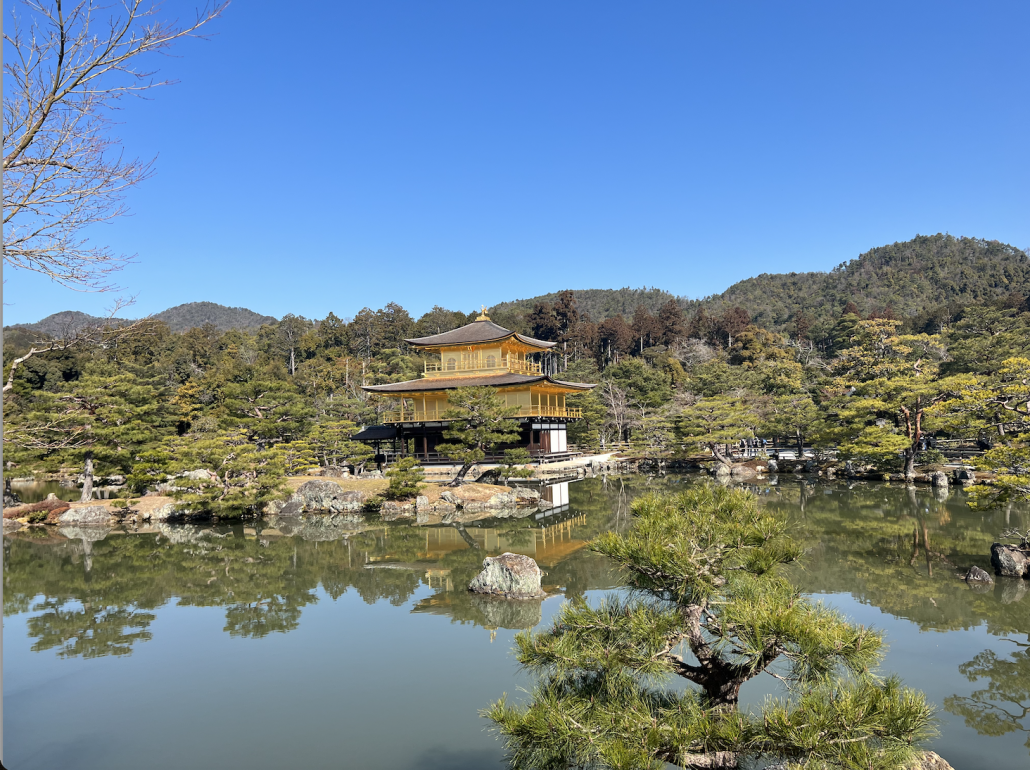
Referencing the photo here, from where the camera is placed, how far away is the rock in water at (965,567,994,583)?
9094 millimetres

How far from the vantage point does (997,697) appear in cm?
571

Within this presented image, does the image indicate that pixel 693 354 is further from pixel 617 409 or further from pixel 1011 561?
pixel 1011 561

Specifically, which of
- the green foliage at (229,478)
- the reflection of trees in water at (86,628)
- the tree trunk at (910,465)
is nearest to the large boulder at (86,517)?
the green foliage at (229,478)

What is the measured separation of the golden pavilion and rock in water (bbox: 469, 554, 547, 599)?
14081mm

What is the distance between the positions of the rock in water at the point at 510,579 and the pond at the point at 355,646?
293 millimetres

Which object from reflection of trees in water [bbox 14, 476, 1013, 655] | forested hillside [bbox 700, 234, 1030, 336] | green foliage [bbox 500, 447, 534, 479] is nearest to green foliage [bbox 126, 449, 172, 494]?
reflection of trees in water [bbox 14, 476, 1013, 655]

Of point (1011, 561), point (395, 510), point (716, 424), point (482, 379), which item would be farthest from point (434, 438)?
point (1011, 561)

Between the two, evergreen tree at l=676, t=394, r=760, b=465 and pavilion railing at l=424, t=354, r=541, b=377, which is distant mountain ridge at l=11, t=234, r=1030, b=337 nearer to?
evergreen tree at l=676, t=394, r=760, b=465

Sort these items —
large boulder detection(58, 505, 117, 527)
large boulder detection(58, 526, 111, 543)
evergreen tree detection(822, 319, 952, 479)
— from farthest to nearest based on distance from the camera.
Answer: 1. evergreen tree detection(822, 319, 952, 479)
2. large boulder detection(58, 505, 117, 527)
3. large boulder detection(58, 526, 111, 543)

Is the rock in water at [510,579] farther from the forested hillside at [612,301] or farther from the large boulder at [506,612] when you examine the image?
the forested hillside at [612,301]

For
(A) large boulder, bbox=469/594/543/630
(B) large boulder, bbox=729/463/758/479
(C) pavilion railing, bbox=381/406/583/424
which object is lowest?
(B) large boulder, bbox=729/463/758/479

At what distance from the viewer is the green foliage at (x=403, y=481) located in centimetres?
1755

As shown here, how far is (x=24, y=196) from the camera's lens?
3.88 metres

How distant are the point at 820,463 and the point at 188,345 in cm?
4313
